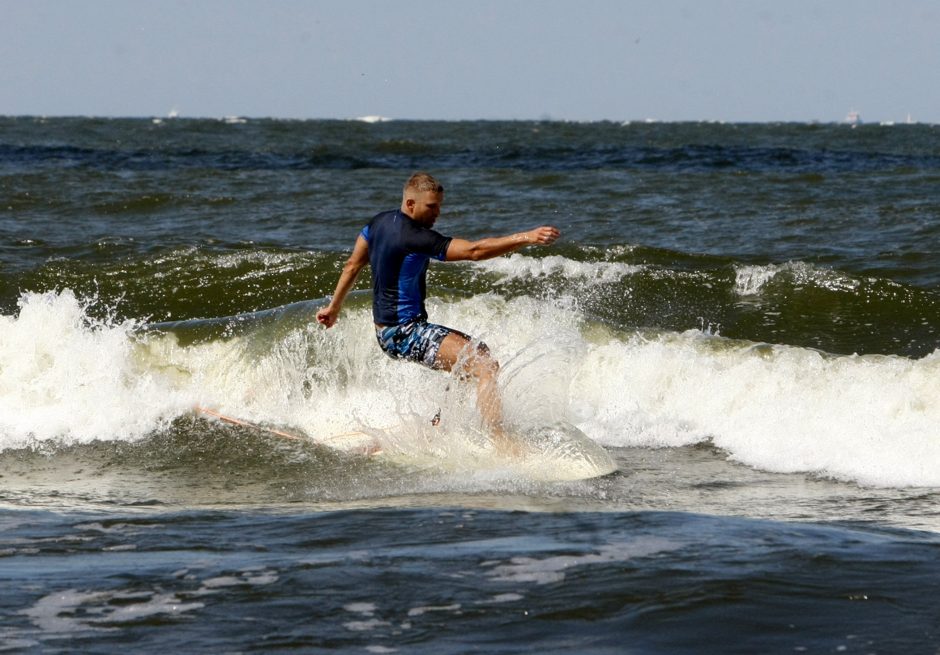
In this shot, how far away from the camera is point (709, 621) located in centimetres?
489

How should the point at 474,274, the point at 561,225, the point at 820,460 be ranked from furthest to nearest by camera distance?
the point at 561,225 → the point at 474,274 → the point at 820,460

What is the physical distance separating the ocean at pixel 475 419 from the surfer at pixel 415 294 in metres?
0.25

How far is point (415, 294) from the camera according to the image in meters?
8.01

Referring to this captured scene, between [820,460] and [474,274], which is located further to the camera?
[474,274]

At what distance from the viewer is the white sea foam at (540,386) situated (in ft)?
31.3

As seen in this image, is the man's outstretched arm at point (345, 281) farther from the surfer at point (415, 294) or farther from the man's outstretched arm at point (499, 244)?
the man's outstretched arm at point (499, 244)

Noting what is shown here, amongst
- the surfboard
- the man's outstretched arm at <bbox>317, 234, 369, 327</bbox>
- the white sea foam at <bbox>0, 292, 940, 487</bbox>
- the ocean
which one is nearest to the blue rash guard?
the man's outstretched arm at <bbox>317, 234, 369, 327</bbox>

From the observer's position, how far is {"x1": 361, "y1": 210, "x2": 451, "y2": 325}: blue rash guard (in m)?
7.68

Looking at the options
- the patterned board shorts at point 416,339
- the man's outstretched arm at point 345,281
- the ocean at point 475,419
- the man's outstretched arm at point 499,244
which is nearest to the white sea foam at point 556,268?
the ocean at point 475,419

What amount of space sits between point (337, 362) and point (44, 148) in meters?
37.7

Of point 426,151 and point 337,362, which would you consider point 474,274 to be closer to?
point 337,362

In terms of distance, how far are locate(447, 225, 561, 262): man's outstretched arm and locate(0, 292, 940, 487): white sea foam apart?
1.44 metres

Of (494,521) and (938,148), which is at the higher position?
(938,148)

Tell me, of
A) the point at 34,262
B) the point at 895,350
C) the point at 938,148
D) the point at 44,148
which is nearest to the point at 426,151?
the point at 44,148
